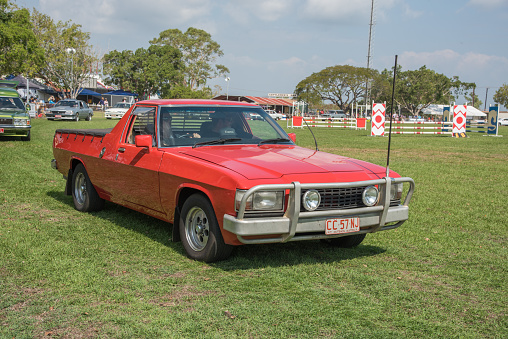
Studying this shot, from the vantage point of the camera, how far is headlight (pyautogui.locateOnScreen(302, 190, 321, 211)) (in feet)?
16.3

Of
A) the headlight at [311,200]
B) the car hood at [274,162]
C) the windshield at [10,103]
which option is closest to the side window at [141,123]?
the car hood at [274,162]

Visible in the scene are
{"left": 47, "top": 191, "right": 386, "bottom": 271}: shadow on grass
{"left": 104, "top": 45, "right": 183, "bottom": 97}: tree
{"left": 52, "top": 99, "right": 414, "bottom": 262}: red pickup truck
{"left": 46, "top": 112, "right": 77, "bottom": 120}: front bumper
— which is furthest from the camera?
{"left": 104, "top": 45, "right": 183, "bottom": 97}: tree

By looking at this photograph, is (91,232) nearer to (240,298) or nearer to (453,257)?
(240,298)

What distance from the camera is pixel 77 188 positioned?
26.4 ft

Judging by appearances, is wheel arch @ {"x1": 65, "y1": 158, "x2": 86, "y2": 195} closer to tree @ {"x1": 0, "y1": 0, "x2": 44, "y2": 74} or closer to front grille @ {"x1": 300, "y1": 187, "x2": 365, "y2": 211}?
front grille @ {"x1": 300, "y1": 187, "x2": 365, "y2": 211}

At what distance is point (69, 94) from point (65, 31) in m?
10.0

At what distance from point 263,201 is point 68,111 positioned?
A: 37194mm

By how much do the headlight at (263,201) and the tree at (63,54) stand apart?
5898 cm

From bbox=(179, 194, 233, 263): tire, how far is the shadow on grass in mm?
152

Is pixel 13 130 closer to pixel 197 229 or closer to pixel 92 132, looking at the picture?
pixel 92 132

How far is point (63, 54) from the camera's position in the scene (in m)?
63.5

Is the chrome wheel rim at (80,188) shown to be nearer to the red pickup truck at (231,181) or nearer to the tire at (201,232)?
the red pickup truck at (231,181)

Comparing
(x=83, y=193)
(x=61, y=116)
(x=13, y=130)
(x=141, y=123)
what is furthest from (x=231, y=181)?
(x=61, y=116)

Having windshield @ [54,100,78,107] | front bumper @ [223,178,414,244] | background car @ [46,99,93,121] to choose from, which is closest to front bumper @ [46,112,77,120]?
background car @ [46,99,93,121]
